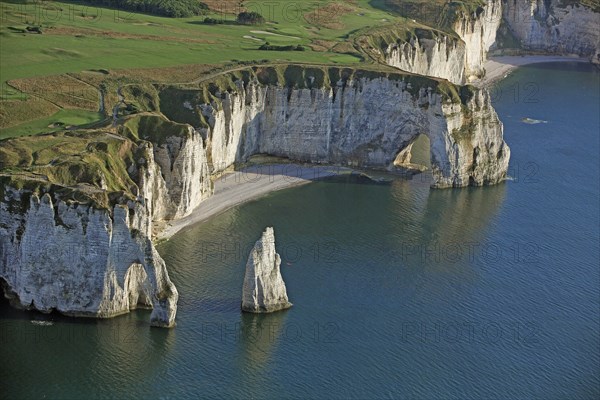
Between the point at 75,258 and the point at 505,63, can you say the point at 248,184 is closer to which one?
the point at 75,258

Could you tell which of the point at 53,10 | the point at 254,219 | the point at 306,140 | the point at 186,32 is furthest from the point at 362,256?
the point at 53,10

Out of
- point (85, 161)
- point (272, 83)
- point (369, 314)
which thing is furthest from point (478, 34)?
point (85, 161)

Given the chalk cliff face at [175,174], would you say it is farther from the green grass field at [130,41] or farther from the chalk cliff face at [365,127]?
the chalk cliff face at [365,127]

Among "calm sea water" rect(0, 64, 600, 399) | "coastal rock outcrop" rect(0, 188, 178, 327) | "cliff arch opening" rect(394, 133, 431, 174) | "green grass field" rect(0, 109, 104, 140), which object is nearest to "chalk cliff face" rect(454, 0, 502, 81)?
"cliff arch opening" rect(394, 133, 431, 174)

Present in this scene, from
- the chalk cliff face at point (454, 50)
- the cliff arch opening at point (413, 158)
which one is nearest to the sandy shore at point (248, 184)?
the cliff arch opening at point (413, 158)

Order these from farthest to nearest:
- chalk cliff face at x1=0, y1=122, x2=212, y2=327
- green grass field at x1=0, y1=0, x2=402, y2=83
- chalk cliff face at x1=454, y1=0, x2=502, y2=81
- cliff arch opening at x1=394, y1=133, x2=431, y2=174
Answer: chalk cliff face at x1=454, y1=0, x2=502, y2=81 → cliff arch opening at x1=394, y1=133, x2=431, y2=174 → green grass field at x1=0, y1=0, x2=402, y2=83 → chalk cliff face at x1=0, y1=122, x2=212, y2=327

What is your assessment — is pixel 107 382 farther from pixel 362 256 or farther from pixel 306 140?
pixel 306 140

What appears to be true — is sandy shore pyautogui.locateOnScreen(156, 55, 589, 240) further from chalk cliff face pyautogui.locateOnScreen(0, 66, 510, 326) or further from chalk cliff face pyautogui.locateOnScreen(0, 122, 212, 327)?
chalk cliff face pyautogui.locateOnScreen(0, 122, 212, 327)
